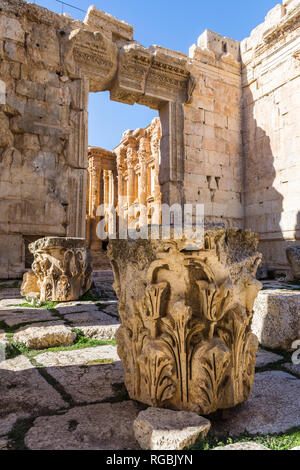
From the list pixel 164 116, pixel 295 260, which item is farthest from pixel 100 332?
pixel 164 116

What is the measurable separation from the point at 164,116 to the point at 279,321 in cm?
786

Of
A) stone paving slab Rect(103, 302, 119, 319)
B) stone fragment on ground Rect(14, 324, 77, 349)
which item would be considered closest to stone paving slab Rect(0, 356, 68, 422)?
stone fragment on ground Rect(14, 324, 77, 349)

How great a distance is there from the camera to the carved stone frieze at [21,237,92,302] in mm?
4793

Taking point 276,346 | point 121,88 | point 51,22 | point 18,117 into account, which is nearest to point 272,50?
point 121,88

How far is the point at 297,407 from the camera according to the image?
1.63 m

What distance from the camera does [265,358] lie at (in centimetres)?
247

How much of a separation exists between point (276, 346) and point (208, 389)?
1404 millimetres

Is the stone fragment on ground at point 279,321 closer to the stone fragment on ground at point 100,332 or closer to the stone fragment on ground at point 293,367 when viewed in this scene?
the stone fragment on ground at point 293,367

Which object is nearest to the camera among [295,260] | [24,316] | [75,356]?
[75,356]

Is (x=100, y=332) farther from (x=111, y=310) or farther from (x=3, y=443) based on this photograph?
(x=3, y=443)

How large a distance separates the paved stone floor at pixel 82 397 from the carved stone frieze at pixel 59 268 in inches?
66.1

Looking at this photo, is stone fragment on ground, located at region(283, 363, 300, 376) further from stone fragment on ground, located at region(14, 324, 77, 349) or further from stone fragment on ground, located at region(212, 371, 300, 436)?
stone fragment on ground, located at region(14, 324, 77, 349)

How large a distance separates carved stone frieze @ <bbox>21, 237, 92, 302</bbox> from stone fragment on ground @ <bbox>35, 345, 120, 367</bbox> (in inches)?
91.5

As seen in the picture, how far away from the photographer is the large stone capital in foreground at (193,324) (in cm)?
156
